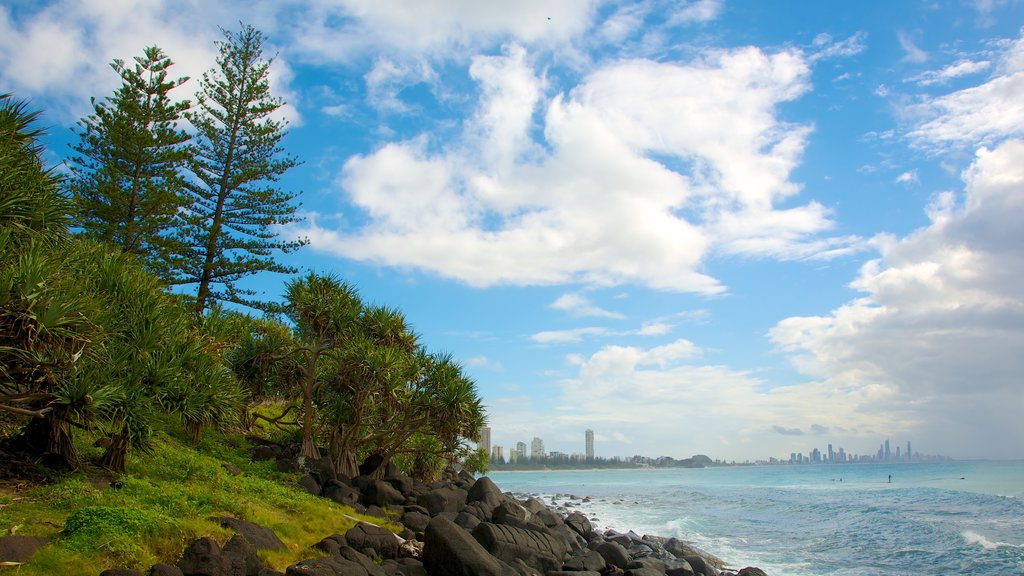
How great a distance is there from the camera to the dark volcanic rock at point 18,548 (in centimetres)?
659

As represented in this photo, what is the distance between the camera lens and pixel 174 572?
6844 millimetres

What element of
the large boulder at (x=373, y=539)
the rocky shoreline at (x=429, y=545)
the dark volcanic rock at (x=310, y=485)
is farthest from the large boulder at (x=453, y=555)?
the dark volcanic rock at (x=310, y=485)

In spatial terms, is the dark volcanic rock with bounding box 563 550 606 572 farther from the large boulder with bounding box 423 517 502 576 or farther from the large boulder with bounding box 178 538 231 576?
the large boulder with bounding box 178 538 231 576

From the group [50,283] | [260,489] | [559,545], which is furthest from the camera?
[559,545]

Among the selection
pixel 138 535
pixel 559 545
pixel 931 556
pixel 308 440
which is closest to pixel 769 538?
pixel 931 556

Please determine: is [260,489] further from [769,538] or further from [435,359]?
[769,538]

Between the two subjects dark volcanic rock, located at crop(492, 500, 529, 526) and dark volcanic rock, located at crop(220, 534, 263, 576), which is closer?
dark volcanic rock, located at crop(220, 534, 263, 576)

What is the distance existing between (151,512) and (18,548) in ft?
5.48

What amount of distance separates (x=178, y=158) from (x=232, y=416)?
15.9 m

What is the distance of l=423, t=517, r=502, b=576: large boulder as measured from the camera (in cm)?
917

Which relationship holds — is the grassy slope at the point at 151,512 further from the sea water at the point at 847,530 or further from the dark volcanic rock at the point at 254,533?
the sea water at the point at 847,530

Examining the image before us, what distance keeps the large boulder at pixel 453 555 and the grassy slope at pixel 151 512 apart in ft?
5.30

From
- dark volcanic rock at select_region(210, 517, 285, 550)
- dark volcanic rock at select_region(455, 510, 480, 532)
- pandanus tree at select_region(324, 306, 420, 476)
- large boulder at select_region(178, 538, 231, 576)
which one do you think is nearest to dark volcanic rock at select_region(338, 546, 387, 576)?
dark volcanic rock at select_region(210, 517, 285, 550)

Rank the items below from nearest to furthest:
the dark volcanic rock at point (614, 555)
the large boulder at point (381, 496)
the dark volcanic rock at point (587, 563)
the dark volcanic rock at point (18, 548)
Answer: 1. the dark volcanic rock at point (18, 548)
2. the dark volcanic rock at point (587, 563)
3. the dark volcanic rock at point (614, 555)
4. the large boulder at point (381, 496)
